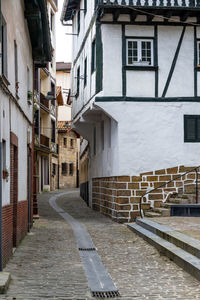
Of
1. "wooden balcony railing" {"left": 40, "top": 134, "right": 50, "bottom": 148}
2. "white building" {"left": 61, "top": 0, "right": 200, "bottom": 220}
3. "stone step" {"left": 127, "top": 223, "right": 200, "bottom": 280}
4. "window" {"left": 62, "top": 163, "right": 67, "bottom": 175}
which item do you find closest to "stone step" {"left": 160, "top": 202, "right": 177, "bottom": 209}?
"white building" {"left": 61, "top": 0, "right": 200, "bottom": 220}

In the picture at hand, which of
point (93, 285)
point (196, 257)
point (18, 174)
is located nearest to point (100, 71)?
point (18, 174)

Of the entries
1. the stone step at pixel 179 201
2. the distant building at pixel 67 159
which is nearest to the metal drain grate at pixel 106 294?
the stone step at pixel 179 201

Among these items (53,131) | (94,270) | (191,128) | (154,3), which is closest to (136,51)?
(154,3)

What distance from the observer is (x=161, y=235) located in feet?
39.2

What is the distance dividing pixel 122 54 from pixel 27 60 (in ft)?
13.6

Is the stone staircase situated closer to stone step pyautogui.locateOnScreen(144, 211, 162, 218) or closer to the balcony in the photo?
stone step pyautogui.locateOnScreen(144, 211, 162, 218)

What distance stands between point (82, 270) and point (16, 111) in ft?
13.6

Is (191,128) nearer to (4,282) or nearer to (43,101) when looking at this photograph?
(4,282)

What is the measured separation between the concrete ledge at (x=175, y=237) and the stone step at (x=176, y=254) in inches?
3.2

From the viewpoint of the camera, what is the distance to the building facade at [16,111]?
937 cm

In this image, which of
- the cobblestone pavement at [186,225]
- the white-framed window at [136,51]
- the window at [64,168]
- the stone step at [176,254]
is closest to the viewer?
the stone step at [176,254]

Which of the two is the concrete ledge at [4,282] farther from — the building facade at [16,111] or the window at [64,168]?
the window at [64,168]

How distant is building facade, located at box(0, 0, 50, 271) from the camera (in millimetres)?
9367

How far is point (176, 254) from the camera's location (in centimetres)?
946
